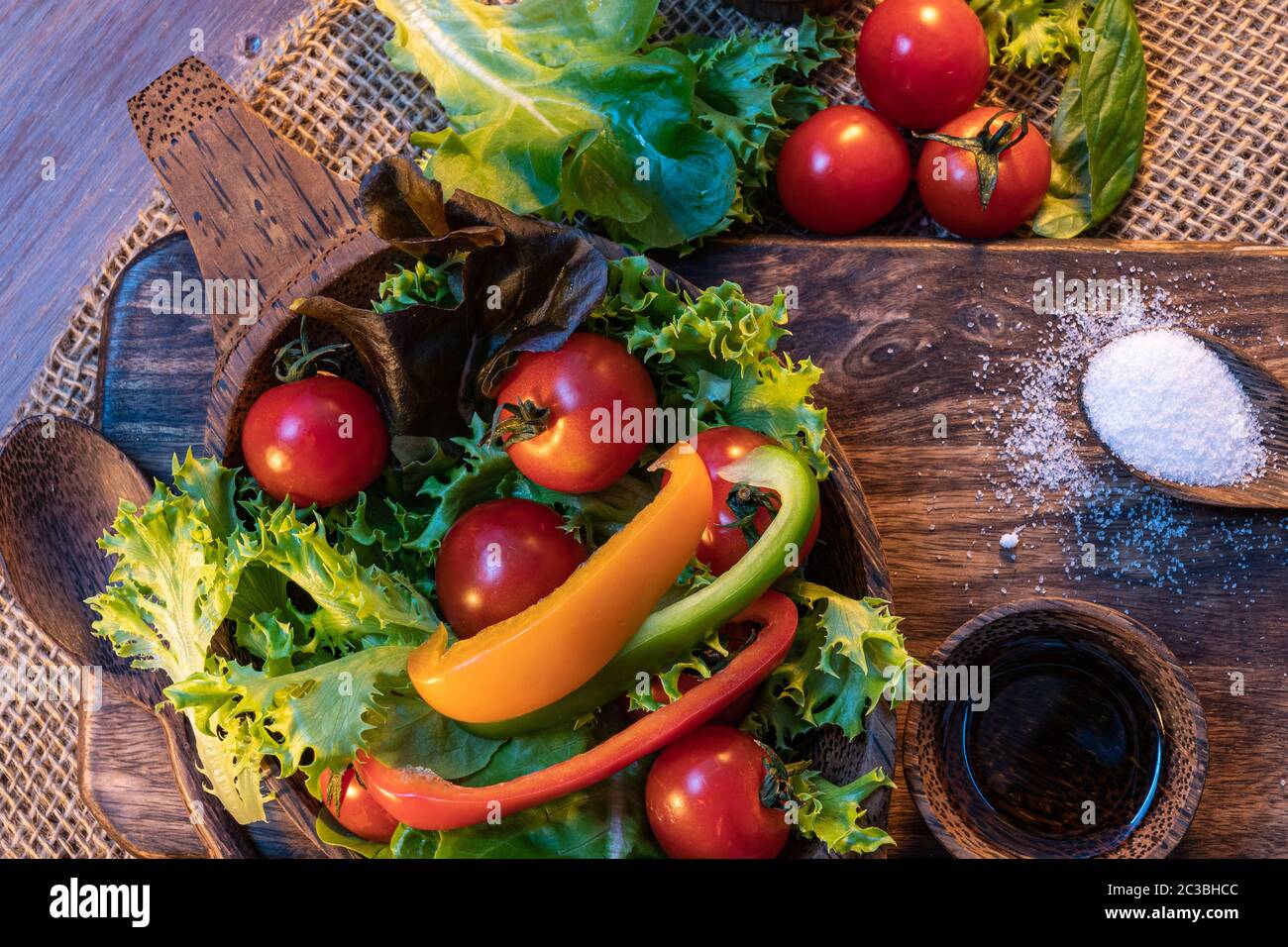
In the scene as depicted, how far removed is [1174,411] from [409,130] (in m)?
1.02

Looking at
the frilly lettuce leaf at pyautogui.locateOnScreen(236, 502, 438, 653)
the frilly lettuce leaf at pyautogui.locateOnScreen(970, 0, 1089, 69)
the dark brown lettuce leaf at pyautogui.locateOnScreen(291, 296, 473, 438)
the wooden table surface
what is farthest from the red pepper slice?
the wooden table surface

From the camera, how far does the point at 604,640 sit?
102 centimetres

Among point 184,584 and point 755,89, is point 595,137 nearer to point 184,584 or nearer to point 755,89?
point 755,89

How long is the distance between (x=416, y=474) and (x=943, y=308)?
67 cm

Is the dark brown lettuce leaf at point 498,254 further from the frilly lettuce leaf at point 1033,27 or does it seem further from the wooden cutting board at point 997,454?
the frilly lettuce leaf at point 1033,27

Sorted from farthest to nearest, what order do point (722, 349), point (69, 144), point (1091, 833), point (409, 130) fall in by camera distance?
1. point (69, 144)
2. point (409, 130)
3. point (1091, 833)
4. point (722, 349)

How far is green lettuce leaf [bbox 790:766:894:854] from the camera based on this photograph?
1.01 metres

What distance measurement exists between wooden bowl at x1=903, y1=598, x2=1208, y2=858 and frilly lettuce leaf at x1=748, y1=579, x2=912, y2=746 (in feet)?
0.32

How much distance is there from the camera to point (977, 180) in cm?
130

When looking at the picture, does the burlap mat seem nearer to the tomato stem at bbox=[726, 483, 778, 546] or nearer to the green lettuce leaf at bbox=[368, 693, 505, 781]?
the tomato stem at bbox=[726, 483, 778, 546]

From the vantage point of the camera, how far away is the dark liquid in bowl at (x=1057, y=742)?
48.1 inches

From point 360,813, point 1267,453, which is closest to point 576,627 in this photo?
point 360,813

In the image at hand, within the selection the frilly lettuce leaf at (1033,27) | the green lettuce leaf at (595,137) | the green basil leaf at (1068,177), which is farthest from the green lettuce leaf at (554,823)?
the frilly lettuce leaf at (1033,27)
